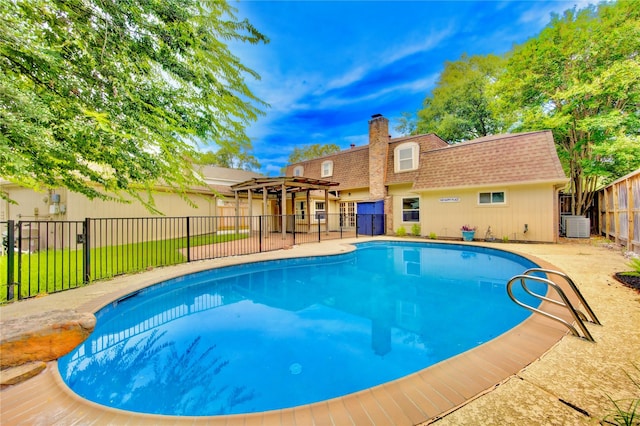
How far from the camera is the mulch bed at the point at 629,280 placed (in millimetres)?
4598

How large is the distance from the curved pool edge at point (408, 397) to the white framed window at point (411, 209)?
38.4 feet

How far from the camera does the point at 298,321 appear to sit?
14.6ft

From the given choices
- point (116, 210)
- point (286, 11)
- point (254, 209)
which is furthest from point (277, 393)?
point (254, 209)

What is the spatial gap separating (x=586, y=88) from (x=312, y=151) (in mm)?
27907

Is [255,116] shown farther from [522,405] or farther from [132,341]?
[522,405]

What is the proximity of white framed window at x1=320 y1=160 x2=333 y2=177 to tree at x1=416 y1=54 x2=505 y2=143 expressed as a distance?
9608 millimetres

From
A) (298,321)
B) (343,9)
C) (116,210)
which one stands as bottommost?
(298,321)

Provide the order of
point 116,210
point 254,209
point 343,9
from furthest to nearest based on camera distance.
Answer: point 254,209
point 116,210
point 343,9

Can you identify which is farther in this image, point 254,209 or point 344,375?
point 254,209

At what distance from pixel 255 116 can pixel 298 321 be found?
347 centimetres

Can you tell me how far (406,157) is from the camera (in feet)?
47.0

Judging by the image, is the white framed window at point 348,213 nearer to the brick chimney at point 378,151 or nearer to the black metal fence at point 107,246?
the black metal fence at point 107,246

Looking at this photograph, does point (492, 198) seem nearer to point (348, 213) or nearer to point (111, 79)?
point (348, 213)

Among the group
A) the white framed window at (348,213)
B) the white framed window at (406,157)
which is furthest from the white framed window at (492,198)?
the white framed window at (348,213)
